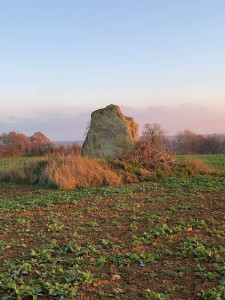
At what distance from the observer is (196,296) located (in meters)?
3.62

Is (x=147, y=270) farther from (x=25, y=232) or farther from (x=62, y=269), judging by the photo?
(x=25, y=232)

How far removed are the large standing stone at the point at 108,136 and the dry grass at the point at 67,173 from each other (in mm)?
1814

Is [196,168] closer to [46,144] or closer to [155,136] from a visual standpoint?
[155,136]

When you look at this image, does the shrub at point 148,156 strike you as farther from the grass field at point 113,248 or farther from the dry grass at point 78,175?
the grass field at point 113,248

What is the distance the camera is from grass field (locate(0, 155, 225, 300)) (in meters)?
3.77

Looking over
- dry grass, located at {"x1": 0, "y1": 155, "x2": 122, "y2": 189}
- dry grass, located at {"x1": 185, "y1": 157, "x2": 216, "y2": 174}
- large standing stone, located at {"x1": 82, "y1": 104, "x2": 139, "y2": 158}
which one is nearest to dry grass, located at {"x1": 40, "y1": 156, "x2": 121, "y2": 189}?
dry grass, located at {"x1": 0, "y1": 155, "x2": 122, "y2": 189}

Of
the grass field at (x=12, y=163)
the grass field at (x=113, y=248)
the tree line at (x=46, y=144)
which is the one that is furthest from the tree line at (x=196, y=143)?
the grass field at (x=113, y=248)

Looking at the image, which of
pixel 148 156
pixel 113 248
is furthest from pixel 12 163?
pixel 113 248

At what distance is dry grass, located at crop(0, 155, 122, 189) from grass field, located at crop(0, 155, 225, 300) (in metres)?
2.66

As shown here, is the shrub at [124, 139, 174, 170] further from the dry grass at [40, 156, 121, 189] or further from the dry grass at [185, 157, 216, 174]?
the dry grass at [40, 156, 121, 189]

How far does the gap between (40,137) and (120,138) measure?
4960 cm

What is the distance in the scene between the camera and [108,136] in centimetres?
1577

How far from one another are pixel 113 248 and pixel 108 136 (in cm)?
1098

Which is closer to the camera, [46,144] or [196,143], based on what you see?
[46,144]
